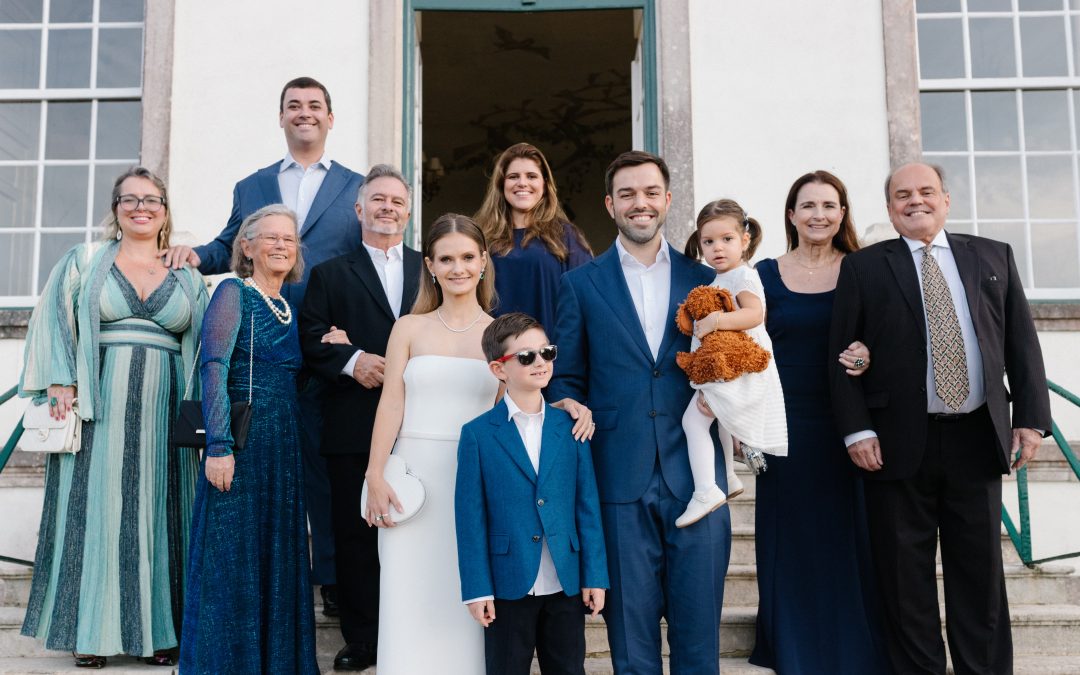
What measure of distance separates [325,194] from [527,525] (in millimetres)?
1958

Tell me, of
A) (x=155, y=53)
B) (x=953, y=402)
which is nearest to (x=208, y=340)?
(x=953, y=402)

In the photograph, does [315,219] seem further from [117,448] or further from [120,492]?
[120,492]

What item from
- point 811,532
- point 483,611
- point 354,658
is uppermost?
point 811,532

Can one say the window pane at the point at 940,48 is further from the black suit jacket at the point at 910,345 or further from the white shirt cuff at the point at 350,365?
the white shirt cuff at the point at 350,365

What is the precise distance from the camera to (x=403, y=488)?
307cm

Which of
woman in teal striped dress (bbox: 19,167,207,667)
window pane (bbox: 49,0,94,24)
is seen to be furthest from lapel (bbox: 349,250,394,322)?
window pane (bbox: 49,0,94,24)

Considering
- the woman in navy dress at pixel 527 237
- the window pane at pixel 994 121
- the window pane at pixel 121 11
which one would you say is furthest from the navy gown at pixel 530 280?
the window pane at pixel 121 11

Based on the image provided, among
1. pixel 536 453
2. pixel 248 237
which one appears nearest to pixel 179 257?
pixel 248 237

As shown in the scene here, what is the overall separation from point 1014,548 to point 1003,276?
1.88m

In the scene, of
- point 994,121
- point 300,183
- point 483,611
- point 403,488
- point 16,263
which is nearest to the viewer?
point 483,611

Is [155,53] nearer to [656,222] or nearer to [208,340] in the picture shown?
[208,340]

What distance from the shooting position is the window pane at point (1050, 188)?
240 inches

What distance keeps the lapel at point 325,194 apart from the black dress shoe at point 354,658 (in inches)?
67.3

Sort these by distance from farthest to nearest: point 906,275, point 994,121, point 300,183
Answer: point 994,121, point 300,183, point 906,275
